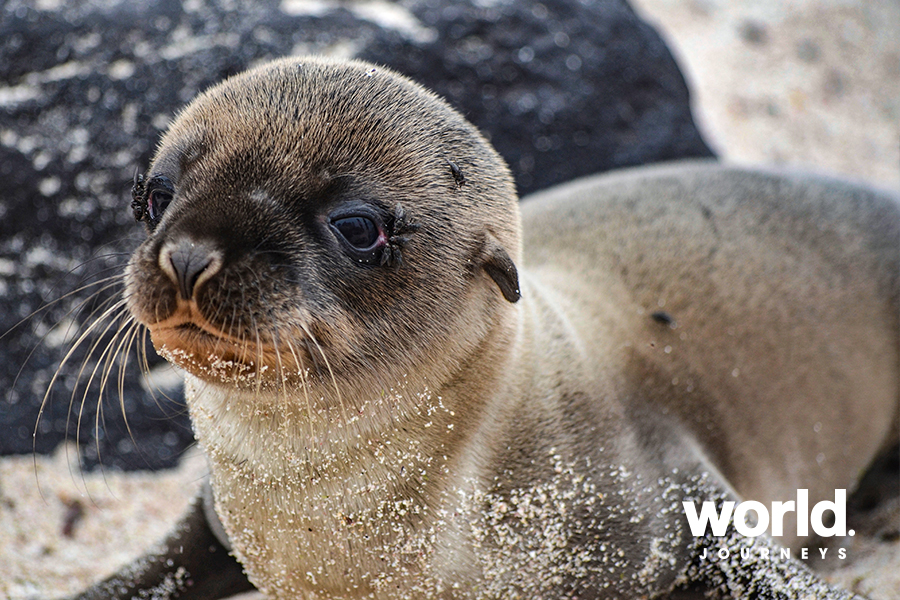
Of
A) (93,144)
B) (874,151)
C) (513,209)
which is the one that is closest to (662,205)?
(513,209)

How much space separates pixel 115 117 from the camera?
431cm

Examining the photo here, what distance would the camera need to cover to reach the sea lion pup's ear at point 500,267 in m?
2.17

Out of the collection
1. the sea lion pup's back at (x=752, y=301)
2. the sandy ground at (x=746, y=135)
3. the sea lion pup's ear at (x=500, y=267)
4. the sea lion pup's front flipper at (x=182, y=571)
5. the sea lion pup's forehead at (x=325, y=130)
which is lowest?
the sandy ground at (x=746, y=135)

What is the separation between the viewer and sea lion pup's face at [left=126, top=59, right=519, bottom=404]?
1818 mm

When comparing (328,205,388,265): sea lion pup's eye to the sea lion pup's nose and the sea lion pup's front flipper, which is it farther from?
the sea lion pup's front flipper

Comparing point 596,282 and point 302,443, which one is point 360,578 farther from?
A: point 596,282

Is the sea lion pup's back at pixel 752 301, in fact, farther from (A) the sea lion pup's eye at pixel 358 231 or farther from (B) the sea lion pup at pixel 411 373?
(A) the sea lion pup's eye at pixel 358 231

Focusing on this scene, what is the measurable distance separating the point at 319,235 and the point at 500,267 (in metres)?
0.51

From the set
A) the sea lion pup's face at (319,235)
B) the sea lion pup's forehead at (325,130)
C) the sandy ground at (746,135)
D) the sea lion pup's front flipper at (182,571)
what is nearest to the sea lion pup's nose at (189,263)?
the sea lion pup's face at (319,235)

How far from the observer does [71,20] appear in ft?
14.4

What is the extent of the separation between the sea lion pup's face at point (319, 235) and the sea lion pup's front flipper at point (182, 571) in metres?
1.19

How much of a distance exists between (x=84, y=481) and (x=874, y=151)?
7.42 m

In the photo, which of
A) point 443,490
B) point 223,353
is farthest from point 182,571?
point 223,353

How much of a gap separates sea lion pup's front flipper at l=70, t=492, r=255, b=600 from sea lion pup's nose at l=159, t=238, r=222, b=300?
144cm
